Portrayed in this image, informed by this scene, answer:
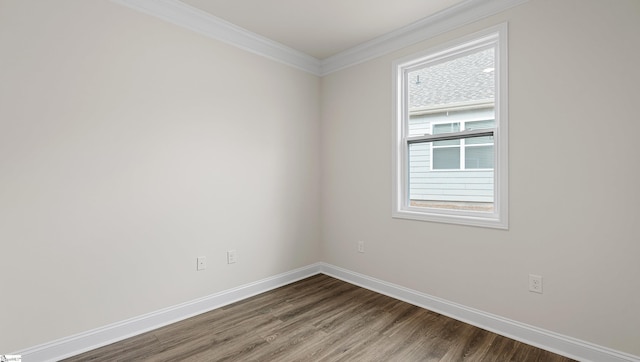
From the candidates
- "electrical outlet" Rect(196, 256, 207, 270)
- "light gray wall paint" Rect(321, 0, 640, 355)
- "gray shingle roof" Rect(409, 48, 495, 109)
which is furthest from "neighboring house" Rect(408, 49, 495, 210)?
"electrical outlet" Rect(196, 256, 207, 270)

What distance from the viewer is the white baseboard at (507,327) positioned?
1.88 meters

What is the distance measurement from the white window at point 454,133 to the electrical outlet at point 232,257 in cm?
165

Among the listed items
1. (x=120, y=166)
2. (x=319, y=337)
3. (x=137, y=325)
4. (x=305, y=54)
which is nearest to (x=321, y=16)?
(x=305, y=54)

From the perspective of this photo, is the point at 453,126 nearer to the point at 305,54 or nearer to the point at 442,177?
the point at 442,177

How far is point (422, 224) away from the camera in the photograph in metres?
2.77

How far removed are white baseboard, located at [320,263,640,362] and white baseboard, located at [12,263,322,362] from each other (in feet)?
4.08

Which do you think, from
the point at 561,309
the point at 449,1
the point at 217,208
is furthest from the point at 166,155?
the point at 561,309

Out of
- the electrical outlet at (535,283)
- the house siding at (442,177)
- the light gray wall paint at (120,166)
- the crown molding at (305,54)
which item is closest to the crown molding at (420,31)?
the crown molding at (305,54)

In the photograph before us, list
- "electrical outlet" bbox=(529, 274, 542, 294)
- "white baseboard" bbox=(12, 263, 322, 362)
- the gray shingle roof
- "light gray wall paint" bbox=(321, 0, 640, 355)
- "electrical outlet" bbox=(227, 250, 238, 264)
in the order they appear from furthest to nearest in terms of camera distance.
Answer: "electrical outlet" bbox=(227, 250, 238, 264)
the gray shingle roof
"electrical outlet" bbox=(529, 274, 542, 294)
"white baseboard" bbox=(12, 263, 322, 362)
"light gray wall paint" bbox=(321, 0, 640, 355)

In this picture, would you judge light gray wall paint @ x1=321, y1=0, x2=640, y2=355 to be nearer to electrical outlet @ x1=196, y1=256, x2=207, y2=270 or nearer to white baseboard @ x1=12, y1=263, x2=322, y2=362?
white baseboard @ x1=12, y1=263, x2=322, y2=362

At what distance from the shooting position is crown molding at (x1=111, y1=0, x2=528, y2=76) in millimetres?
2322

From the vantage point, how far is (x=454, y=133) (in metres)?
2.63

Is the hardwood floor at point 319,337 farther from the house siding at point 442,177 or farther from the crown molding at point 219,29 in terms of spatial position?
the crown molding at point 219,29

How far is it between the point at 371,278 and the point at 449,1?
8.75 feet
